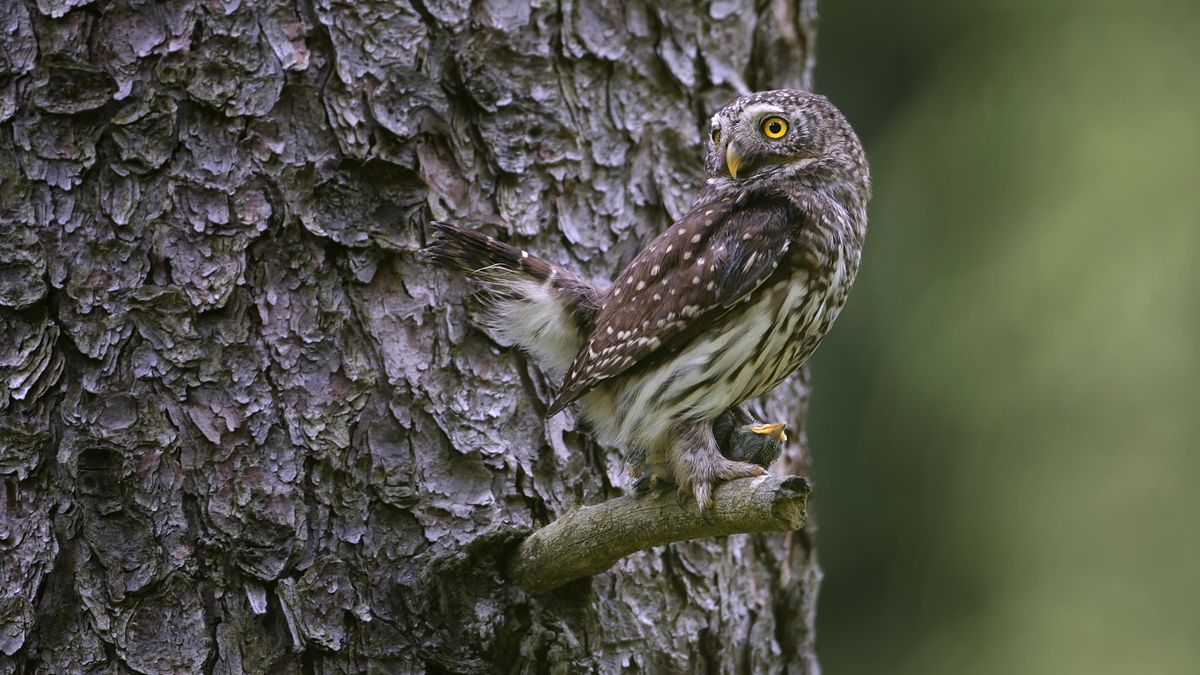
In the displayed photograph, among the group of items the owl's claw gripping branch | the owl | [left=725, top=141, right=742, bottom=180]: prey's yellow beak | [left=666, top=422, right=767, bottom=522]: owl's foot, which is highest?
[left=725, top=141, right=742, bottom=180]: prey's yellow beak

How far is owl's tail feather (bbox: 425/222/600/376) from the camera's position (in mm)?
2541

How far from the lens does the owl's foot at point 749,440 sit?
7.80ft

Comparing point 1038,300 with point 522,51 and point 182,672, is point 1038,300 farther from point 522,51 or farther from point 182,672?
point 182,672

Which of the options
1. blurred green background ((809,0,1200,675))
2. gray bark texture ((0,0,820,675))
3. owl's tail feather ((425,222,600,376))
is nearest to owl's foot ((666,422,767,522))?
gray bark texture ((0,0,820,675))

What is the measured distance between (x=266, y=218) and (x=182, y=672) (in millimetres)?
1037

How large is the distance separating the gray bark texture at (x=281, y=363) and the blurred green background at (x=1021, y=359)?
2803 millimetres

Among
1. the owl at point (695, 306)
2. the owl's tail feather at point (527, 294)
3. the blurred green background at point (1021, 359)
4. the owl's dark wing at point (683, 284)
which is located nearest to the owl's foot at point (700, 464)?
the owl at point (695, 306)

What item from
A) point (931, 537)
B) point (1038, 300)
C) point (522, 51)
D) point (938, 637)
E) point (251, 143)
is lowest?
point (938, 637)

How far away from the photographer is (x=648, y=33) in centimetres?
297

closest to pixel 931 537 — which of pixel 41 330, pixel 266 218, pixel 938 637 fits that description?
pixel 938 637

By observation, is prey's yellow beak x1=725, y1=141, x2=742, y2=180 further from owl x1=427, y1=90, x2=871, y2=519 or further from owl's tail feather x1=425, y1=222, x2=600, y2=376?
owl's tail feather x1=425, y1=222, x2=600, y2=376

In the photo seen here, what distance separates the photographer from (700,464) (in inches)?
91.7

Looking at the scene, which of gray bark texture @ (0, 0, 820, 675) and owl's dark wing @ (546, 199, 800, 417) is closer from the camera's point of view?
gray bark texture @ (0, 0, 820, 675)

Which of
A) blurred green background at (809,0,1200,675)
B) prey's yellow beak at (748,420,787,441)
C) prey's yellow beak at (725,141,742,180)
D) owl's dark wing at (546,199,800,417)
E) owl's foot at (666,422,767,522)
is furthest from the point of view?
blurred green background at (809,0,1200,675)
